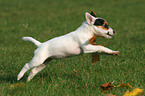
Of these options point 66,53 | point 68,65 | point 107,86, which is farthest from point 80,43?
point 68,65

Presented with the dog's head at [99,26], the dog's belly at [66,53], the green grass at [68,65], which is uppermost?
the dog's head at [99,26]

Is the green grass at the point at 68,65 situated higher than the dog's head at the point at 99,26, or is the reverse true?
the dog's head at the point at 99,26

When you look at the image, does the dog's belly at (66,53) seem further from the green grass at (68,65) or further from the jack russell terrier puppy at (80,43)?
the green grass at (68,65)

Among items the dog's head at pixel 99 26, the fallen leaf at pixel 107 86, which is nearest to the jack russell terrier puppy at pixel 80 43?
the dog's head at pixel 99 26

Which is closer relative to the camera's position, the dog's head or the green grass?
the dog's head

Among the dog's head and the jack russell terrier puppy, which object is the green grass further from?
the dog's head

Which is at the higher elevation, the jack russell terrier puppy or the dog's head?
the dog's head

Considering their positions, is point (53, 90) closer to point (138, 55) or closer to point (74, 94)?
point (74, 94)

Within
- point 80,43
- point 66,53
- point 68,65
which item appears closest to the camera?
point 80,43

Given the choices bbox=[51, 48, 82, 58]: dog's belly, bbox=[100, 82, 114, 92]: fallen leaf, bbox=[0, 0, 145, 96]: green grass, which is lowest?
bbox=[0, 0, 145, 96]: green grass

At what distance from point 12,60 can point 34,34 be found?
2.94 m

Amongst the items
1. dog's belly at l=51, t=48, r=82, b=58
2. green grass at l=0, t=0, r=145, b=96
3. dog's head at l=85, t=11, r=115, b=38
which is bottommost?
green grass at l=0, t=0, r=145, b=96

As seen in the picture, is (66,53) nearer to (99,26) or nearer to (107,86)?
(99,26)

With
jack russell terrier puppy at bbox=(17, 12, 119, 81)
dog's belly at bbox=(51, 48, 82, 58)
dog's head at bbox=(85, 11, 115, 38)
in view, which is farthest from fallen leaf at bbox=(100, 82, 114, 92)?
dog's head at bbox=(85, 11, 115, 38)
